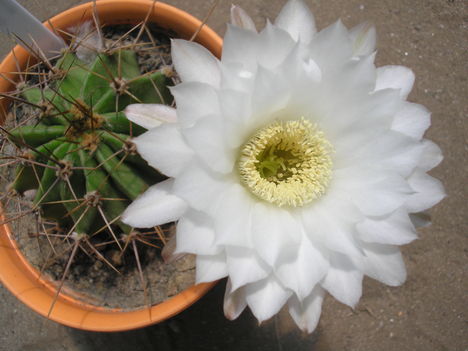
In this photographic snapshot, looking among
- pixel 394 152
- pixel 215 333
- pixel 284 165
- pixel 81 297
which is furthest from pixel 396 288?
pixel 81 297

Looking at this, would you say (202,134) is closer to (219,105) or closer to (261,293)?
(219,105)

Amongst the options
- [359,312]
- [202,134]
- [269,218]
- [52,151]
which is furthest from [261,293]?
[359,312]

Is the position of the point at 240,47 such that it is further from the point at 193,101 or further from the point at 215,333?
the point at 215,333

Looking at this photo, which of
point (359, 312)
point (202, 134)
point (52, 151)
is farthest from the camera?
point (359, 312)

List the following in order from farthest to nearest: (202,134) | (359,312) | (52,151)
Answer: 1. (359,312)
2. (52,151)
3. (202,134)

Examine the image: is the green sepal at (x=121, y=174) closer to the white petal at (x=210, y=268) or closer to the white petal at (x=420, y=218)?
the white petal at (x=210, y=268)

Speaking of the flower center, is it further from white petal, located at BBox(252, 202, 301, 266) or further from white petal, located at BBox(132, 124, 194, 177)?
white petal, located at BBox(132, 124, 194, 177)
